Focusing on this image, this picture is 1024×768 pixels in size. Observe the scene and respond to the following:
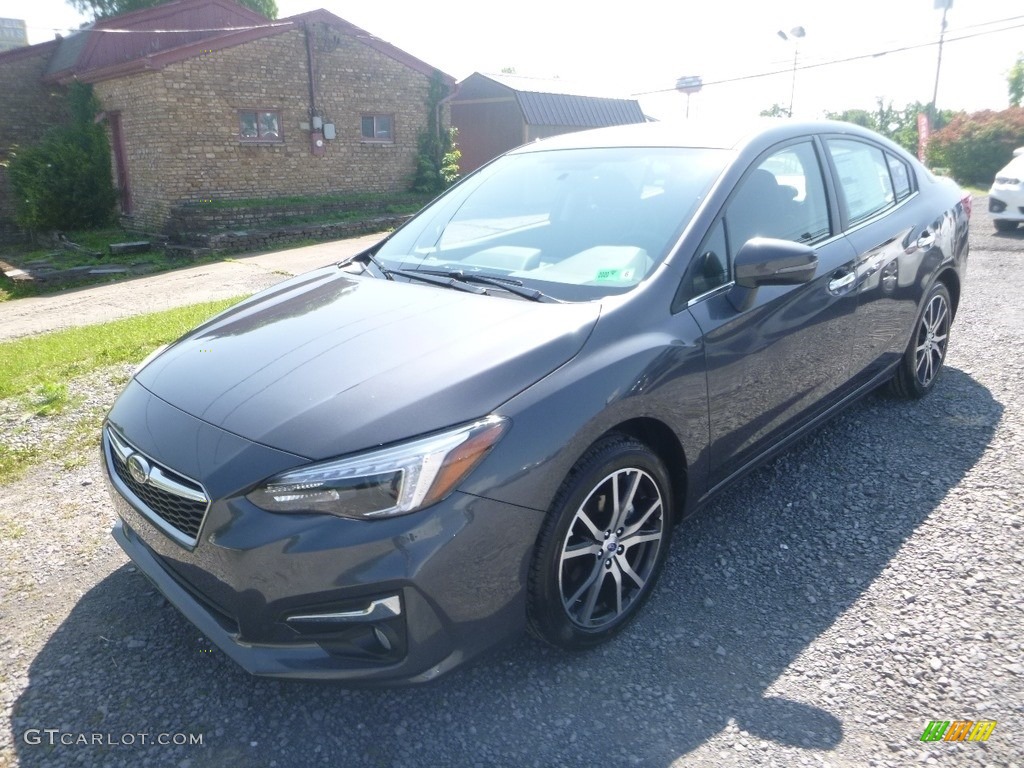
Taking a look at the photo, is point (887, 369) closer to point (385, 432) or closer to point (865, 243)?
point (865, 243)

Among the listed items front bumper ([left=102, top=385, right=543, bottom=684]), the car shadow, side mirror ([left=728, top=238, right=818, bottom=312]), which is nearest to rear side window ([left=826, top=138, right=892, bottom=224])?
side mirror ([left=728, top=238, right=818, bottom=312])

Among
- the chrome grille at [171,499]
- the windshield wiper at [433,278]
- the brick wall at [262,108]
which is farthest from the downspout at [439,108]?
the chrome grille at [171,499]

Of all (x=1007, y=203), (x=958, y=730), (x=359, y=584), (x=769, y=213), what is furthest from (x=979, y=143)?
(x=359, y=584)

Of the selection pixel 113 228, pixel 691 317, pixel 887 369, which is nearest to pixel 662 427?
pixel 691 317

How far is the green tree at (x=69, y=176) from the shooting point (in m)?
17.3

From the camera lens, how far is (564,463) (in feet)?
7.77

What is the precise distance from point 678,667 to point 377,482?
4.15 ft

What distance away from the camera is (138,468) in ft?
8.23

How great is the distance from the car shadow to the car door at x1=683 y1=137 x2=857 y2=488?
480mm

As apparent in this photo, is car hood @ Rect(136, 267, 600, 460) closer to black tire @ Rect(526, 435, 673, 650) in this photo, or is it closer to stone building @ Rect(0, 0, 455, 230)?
black tire @ Rect(526, 435, 673, 650)

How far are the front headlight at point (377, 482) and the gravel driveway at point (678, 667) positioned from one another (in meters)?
0.60

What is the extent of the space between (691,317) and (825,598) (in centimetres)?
119

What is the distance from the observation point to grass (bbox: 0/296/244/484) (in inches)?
175

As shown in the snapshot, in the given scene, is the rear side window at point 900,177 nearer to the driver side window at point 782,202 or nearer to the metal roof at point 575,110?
the driver side window at point 782,202
